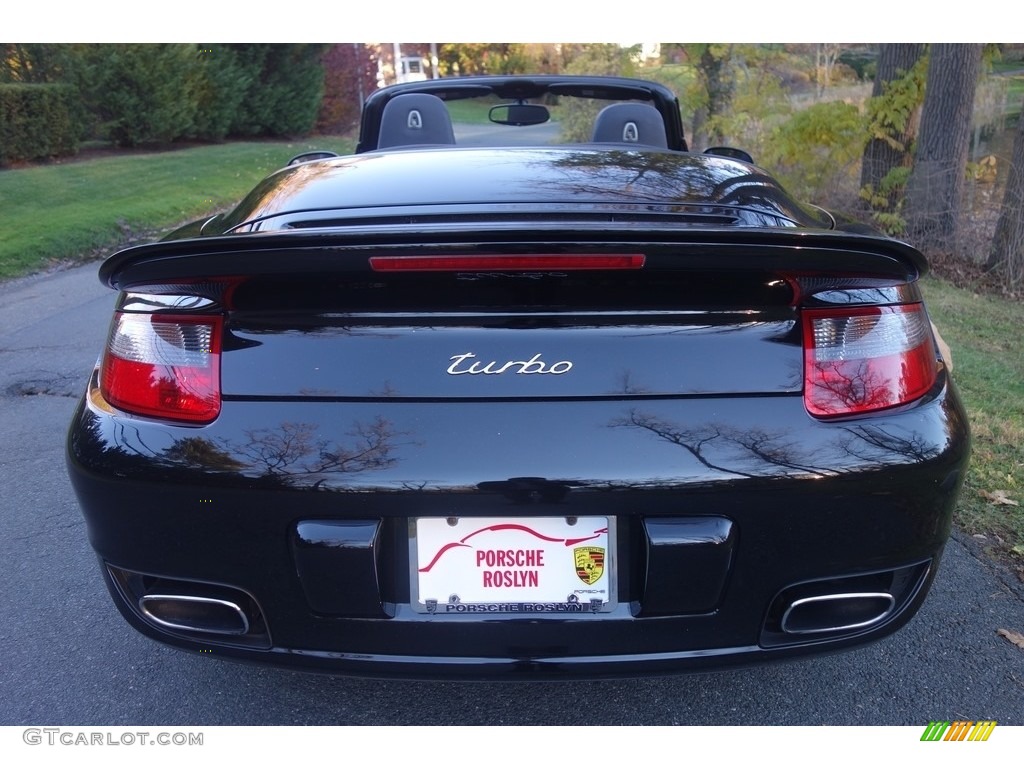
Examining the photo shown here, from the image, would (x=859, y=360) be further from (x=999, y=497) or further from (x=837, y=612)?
(x=999, y=497)

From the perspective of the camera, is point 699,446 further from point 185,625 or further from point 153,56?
point 153,56

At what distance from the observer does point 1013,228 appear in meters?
8.17

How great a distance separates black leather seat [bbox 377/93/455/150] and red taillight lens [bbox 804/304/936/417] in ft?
8.39

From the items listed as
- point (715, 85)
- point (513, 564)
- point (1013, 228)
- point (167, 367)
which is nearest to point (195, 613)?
point (167, 367)

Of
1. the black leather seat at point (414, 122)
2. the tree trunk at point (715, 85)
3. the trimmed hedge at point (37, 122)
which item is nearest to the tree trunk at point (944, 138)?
the tree trunk at point (715, 85)

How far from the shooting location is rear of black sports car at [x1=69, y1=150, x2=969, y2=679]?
5.51 feet

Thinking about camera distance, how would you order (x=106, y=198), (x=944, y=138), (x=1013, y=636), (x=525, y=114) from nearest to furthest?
1. (x=1013, y=636)
2. (x=525, y=114)
3. (x=944, y=138)
4. (x=106, y=198)

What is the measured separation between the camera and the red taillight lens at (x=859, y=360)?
1762 millimetres

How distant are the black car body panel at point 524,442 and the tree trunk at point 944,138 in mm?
8252

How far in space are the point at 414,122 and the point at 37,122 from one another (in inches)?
579

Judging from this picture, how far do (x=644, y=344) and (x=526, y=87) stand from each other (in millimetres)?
3180

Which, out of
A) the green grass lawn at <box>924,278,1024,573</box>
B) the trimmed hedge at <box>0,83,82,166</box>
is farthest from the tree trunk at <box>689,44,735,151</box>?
the trimmed hedge at <box>0,83,82,166</box>

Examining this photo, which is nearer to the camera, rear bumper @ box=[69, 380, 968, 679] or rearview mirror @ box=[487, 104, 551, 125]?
rear bumper @ box=[69, 380, 968, 679]

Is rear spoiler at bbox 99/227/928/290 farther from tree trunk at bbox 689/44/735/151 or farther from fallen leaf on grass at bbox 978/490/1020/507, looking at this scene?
tree trunk at bbox 689/44/735/151
